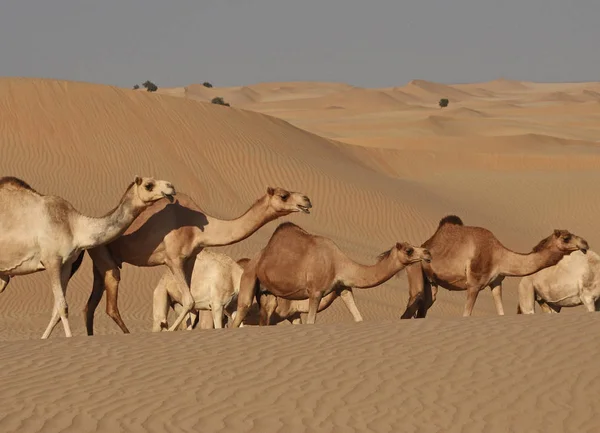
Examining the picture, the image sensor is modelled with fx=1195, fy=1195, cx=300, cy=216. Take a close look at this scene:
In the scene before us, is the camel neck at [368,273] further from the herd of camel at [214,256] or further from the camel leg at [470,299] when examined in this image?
the camel leg at [470,299]

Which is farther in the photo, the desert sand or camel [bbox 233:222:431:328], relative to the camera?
camel [bbox 233:222:431:328]

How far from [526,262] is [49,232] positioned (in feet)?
18.5

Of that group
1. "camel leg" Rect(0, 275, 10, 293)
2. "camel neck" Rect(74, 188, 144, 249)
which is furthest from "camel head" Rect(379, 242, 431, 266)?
"camel leg" Rect(0, 275, 10, 293)

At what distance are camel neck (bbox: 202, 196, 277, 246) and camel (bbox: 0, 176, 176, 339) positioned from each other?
907 millimetres

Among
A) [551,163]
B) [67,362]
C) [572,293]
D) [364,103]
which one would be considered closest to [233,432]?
[67,362]

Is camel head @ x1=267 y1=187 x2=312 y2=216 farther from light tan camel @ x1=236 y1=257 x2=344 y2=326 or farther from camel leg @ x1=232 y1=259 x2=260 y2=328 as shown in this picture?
light tan camel @ x1=236 y1=257 x2=344 y2=326

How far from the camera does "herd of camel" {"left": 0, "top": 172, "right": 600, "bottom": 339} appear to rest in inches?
496

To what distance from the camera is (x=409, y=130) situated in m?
64.8

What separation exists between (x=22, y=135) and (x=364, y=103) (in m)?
75.4

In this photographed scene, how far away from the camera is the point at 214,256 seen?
52.1 feet

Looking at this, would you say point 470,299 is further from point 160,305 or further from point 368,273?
point 160,305

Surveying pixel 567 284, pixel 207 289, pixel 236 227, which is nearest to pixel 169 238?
pixel 236 227

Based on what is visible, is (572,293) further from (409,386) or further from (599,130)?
(599,130)

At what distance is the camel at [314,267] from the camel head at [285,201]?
2.09ft
